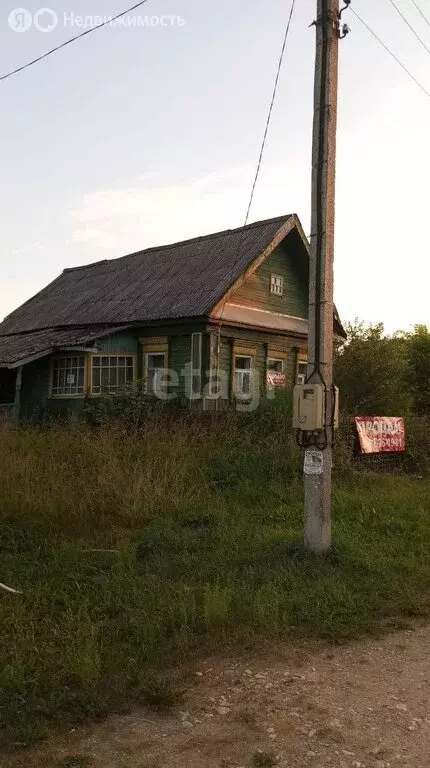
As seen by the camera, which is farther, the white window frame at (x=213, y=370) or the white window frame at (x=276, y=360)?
the white window frame at (x=276, y=360)

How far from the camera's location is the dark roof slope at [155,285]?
717 inches

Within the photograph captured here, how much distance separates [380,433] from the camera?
41.7ft

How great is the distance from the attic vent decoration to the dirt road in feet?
53.2

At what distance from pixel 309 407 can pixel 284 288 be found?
14.6 meters

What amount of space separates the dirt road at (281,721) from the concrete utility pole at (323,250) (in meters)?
2.04

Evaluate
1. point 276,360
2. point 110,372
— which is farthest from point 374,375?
point 110,372

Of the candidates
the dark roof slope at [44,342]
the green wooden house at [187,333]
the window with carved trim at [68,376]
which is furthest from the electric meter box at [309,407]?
the window with carved trim at [68,376]

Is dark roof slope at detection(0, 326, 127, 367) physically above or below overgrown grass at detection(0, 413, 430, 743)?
above

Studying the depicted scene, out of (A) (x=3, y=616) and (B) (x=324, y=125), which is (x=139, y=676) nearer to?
(A) (x=3, y=616)

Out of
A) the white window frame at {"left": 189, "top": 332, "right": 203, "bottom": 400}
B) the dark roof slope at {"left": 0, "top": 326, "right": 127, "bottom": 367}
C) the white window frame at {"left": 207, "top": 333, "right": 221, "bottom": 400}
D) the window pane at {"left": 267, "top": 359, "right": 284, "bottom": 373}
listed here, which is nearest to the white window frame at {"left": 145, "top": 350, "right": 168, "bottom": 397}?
the white window frame at {"left": 189, "top": 332, "right": 203, "bottom": 400}

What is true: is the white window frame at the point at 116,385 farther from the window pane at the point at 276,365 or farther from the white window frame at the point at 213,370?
the window pane at the point at 276,365

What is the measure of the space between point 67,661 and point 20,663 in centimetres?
31

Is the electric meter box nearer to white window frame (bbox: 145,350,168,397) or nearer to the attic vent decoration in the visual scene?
white window frame (bbox: 145,350,168,397)

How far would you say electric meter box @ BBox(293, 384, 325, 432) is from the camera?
21.1ft
